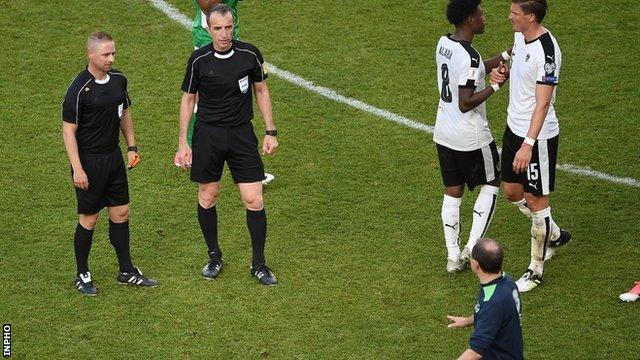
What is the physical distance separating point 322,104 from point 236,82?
12.1 feet

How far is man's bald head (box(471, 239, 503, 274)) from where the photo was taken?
7.05 m

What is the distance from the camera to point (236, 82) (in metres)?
9.45

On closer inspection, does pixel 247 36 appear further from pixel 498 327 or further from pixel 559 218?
pixel 498 327

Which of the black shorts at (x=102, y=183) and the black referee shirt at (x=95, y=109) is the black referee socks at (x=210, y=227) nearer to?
the black shorts at (x=102, y=183)

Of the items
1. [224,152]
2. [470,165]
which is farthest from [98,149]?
[470,165]

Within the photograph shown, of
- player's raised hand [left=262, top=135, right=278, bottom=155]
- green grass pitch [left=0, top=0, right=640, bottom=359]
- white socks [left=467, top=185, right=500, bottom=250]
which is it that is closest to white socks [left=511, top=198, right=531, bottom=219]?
green grass pitch [left=0, top=0, right=640, bottom=359]

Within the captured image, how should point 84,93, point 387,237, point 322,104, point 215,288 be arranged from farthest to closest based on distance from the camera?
1. point 322,104
2. point 387,237
3. point 215,288
4. point 84,93

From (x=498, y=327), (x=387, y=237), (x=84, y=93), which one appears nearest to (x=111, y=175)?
(x=84, y=93)

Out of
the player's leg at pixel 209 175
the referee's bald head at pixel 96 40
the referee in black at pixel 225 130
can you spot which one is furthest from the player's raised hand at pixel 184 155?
the referee's bald head at pixel 96 40

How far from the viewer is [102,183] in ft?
30.7

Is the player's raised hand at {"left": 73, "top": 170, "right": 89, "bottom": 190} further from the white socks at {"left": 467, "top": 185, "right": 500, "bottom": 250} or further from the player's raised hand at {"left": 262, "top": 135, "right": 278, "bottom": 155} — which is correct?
the white socks at {"left": 467, "top": 185, "right": 500, "bottom": 250}

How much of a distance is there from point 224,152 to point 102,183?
1.02 meters

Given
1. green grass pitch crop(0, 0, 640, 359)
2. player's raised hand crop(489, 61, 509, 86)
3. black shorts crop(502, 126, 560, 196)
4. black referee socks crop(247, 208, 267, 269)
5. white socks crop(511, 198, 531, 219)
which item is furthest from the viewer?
white socks crop(511, 198, 531, 219)

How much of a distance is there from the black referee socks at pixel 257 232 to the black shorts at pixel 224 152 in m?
0.29
